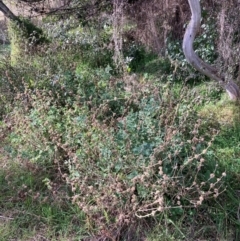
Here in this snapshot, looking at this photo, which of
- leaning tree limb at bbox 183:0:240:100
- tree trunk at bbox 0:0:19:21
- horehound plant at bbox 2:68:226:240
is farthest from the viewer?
tree trunk at bbox 0:0:19:21

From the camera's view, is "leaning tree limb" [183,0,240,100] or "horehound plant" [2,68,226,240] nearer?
"horehound plant" [2,68,226,240]

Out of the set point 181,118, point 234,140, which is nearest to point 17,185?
point 181,118

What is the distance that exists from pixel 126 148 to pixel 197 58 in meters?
1.57

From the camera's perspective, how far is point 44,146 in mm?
3373

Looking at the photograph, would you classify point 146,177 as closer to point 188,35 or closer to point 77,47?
point 188,35

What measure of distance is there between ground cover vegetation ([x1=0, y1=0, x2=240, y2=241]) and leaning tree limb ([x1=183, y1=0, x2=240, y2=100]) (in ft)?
0.40

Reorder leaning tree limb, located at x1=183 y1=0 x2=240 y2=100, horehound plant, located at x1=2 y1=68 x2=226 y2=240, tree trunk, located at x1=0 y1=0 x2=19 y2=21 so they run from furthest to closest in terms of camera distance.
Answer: tree trunk, located at x1=0 y1=0 x2=19 y2=21
leaning tree limb, located at x1=183 y1=0 x2=240 y2=100
horehound plant, located at x1=2 y1=68 x2=226 y2=240

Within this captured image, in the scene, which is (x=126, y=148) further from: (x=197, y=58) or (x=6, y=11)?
(x=6, y=11)

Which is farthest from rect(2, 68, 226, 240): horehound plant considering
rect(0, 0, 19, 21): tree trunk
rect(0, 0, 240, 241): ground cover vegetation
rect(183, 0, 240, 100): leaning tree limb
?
rect(0, 0, 19, 21): tree trunk

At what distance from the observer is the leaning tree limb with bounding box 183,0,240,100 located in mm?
3502

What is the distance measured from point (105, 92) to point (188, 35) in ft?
3.79

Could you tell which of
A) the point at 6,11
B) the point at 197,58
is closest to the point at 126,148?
the point at 197,58

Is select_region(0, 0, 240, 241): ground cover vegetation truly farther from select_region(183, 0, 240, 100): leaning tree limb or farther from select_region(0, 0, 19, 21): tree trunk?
select_region(0, 0, 19, 21): tree trunk

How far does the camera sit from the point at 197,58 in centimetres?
386
